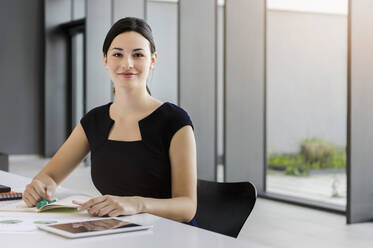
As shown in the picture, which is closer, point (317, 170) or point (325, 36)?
point (317, 170)

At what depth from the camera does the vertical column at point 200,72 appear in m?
5.90

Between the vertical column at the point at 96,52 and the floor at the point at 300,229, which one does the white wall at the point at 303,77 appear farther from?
the floor at the point at 300,229

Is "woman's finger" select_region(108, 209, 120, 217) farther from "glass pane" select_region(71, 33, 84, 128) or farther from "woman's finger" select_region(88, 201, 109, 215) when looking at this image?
"glass pane" select_region(71, 33, 84, 128)

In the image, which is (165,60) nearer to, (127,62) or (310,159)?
(310,159)

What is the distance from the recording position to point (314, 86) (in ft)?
31.4

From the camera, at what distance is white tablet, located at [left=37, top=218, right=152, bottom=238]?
1137 millimetres

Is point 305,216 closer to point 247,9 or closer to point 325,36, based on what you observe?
point 247,9

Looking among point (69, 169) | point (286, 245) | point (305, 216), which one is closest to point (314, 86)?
point (305, 216)

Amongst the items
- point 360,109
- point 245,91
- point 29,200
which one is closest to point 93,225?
point 29,200

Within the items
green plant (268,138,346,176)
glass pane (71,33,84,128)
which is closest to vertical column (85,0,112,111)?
glass pane (71,33,84,128)

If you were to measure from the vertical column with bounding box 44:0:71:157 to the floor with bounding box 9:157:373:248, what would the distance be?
17.4 feet

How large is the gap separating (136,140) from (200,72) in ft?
13.9

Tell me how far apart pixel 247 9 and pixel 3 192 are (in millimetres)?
4317

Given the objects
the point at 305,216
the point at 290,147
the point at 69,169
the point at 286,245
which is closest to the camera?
the point at 69,169
